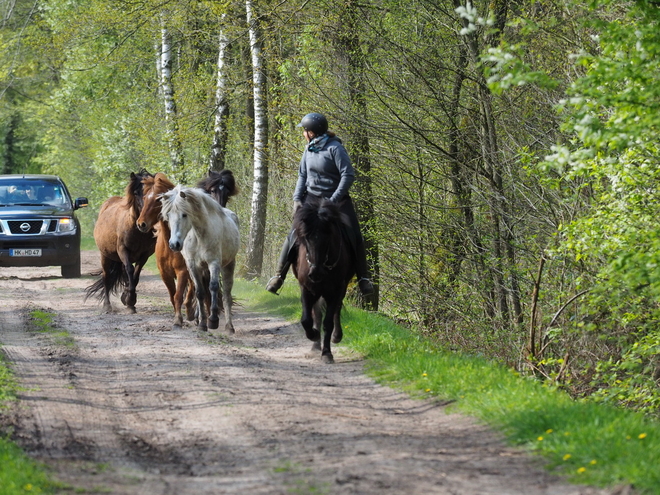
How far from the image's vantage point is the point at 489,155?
43.0 feet

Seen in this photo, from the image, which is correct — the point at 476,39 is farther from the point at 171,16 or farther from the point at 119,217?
the point at 171,16

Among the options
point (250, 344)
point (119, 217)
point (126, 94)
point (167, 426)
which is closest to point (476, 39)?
point (250, 344)

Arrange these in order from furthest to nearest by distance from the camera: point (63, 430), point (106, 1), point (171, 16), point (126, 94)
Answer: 1. point (126, 94)
2. point (106, 1)
3. point (171, 16)
4. point (63, 430)

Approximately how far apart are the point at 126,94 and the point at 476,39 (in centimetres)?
2174

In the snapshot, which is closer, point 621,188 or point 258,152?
point 621,188

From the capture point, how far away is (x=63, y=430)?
21.9 ft

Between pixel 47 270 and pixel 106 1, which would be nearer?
pixel 106 1

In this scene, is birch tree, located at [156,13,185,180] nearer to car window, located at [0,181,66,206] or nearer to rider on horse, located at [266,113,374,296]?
car window, located at [0,181,66,206]

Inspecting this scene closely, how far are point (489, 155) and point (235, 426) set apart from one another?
754 centimetres

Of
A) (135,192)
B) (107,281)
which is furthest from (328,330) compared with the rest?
(107,281)

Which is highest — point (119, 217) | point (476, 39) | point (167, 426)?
point (476, 39)

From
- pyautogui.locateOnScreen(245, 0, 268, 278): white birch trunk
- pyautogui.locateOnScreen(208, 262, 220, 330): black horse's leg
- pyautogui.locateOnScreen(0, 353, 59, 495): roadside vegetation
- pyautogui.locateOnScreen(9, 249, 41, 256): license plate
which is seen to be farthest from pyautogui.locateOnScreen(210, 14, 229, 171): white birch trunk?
pyautogui.locateOnScreen(0, 353, 59, 495): roadside vegetation

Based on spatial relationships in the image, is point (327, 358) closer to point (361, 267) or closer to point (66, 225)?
→ point (361, 267)

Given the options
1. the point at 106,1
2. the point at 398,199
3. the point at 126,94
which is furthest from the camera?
the point at 126,94
